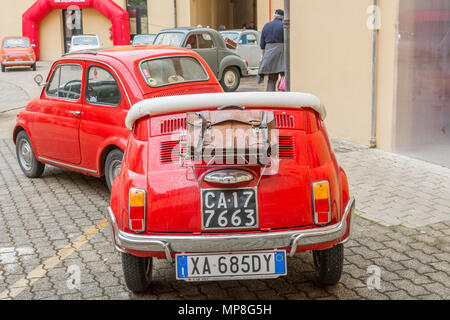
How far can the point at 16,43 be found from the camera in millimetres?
28828

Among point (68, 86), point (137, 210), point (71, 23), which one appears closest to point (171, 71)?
point (68, 86)

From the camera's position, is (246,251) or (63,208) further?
(63,208)

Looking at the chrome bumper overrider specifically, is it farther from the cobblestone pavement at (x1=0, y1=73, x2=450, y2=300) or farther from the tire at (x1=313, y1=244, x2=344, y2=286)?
the cobblestone pavement at (x1=0, y1=73, x2=450, y2=300)

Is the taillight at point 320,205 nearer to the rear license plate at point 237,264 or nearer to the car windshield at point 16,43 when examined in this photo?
the rear license plate at point 237,264

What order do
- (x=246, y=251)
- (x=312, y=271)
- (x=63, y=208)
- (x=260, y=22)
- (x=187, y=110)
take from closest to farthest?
1. (x=246, y=251)
2. (x=187, y=110)
3. (x=312, y=271)
4. (x=63, y=208)
5. (x=260, y=22)

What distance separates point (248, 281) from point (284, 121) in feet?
4.17

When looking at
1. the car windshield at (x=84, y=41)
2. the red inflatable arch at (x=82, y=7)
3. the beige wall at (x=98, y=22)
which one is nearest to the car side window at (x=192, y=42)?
the car windshield at (x=84, y=41)

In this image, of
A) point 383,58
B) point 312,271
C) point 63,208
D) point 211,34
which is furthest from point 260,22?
point 312,271

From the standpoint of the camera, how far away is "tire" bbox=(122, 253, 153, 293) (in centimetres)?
399

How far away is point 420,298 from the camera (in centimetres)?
402

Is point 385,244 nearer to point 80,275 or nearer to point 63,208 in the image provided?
point 80,275

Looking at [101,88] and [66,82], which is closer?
[101,88]

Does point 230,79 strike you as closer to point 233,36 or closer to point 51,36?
point 233,36

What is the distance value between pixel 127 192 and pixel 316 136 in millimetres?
1283
